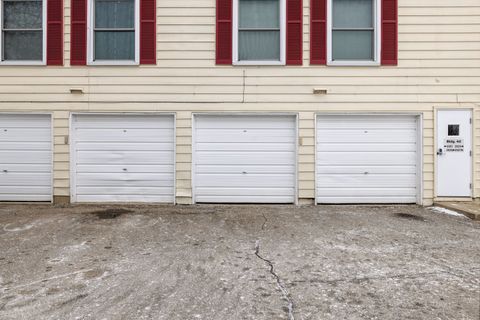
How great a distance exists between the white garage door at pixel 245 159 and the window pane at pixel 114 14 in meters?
2.72

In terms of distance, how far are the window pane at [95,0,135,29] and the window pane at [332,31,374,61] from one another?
4618mm

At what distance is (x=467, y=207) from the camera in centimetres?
765

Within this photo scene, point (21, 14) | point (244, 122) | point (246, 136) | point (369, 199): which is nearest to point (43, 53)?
point (21, 14)

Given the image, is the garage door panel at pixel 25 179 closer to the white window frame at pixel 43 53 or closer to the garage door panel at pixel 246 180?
the white window frame at pixel 43 53

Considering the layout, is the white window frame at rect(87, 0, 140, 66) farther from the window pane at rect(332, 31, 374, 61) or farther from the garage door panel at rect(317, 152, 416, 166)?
the garage door panel at rect(317, 152, 416, 166)

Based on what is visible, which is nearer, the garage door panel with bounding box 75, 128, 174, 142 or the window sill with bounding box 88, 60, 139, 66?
the window sill with bounding box 88, 60, 139, 66

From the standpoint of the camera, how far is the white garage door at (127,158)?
8.54m

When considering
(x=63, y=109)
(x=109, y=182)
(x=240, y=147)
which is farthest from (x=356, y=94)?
(x=63, y=109)

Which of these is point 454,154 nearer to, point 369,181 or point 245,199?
point 369,181

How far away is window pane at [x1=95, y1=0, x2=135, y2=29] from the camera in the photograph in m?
8.55

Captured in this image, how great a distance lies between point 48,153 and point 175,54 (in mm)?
3634

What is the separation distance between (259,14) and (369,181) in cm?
452

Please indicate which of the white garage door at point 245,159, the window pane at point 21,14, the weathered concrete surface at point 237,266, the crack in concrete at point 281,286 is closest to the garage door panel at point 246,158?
the white garage door at point 245,159

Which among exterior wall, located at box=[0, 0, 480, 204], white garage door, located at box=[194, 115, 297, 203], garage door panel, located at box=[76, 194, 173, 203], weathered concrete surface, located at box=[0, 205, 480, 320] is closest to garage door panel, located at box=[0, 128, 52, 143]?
exterior wall, located at box=[0, 0, 480, 204]
